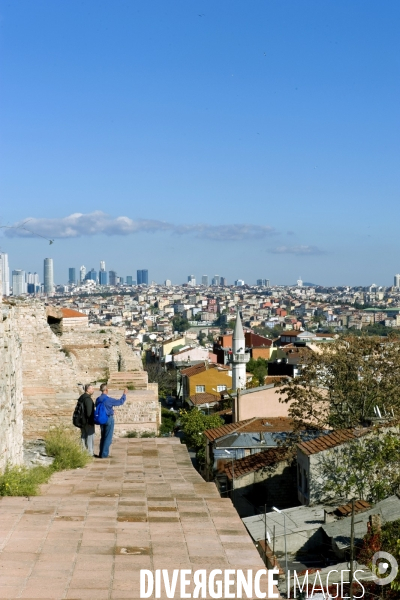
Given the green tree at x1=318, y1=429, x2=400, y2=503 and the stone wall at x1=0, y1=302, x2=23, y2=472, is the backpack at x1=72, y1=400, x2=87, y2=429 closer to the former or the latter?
the stone wall at x1=0, y1=302, x2=23, y2=472

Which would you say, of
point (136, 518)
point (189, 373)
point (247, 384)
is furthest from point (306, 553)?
point (189, 373)

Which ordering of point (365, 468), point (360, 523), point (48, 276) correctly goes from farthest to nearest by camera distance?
point (48, 276)
point (365, 468)
point (360, 523)

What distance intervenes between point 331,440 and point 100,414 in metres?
10.8

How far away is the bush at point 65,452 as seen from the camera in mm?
7598

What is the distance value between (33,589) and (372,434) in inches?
565

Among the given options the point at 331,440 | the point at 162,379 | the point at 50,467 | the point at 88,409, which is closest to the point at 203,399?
the point at 162,379

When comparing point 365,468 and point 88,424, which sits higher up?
point 88,424

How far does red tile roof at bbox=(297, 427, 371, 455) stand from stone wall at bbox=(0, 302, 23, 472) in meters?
11.3

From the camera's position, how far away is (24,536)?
472 centimetres

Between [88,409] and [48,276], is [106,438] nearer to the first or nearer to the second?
[88,409]

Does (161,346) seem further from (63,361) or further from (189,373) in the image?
(63,361)

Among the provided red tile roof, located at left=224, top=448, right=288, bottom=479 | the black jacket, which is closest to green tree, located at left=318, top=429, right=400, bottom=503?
red tile roof, located at left=224, top=448, right=288, bottom=479

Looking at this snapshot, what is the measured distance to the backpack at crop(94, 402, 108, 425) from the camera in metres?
8.62

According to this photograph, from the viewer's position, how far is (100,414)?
28.4ft
